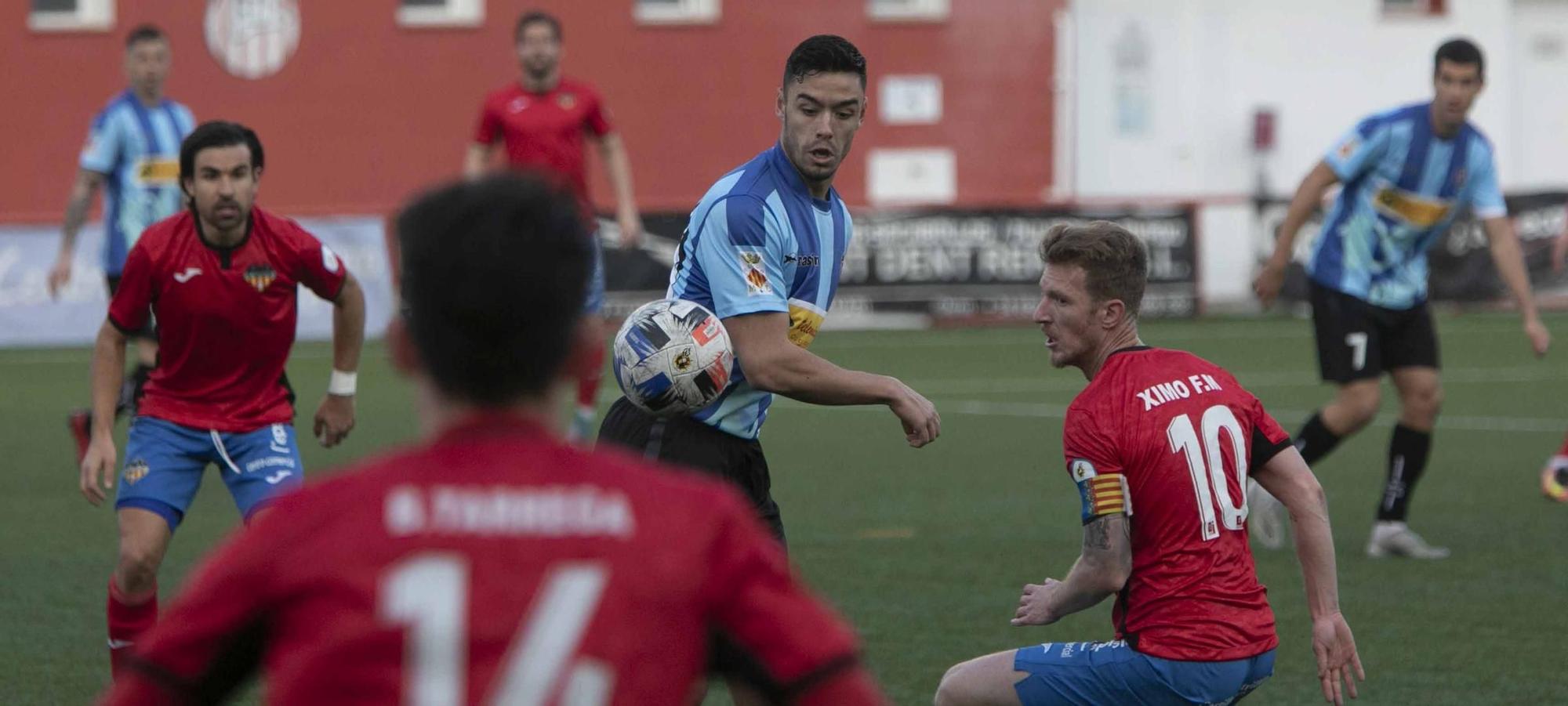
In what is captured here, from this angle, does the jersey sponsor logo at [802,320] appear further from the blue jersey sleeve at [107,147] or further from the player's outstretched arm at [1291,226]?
the blue jersey sleeve at [107,147]

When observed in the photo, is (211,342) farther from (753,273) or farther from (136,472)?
(753,273)

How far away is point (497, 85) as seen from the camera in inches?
1151

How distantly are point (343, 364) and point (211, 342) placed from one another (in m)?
0.45

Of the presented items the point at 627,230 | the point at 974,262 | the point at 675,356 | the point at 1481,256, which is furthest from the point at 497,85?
the point at 675,356

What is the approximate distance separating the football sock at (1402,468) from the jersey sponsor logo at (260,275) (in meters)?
4.69

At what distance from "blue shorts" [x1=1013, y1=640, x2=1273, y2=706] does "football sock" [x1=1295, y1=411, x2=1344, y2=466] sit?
452cm

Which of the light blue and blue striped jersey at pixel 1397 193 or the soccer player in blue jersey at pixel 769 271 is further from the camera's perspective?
the light blue and blue striped jersey at pixel 1397 193

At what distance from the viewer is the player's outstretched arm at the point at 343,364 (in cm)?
599

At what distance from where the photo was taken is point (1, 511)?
943cm

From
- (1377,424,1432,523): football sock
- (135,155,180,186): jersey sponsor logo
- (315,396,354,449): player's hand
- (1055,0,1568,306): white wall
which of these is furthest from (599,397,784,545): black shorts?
(1055,0,1568,306): white wall

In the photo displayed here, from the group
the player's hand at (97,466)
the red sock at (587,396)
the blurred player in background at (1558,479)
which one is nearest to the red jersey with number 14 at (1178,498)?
the player's hand at (97,466)

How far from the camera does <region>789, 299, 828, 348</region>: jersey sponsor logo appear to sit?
16.0 ft

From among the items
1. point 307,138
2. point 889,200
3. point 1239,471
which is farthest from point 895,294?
point 1239,471

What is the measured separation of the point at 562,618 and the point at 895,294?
63.0 feet
